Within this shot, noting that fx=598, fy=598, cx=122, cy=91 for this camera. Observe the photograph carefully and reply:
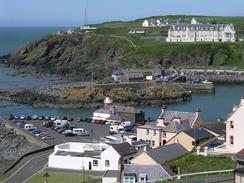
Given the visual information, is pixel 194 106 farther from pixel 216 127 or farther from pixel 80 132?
pixel 216 127

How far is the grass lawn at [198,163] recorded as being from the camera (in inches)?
695

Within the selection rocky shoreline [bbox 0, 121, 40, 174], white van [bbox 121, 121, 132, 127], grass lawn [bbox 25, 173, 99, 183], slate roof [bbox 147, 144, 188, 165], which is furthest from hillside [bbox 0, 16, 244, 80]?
slate roof [bbox 147, 144, 188, 165]

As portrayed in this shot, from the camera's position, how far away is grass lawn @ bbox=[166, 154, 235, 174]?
1764 cm

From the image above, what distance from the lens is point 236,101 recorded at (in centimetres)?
6009

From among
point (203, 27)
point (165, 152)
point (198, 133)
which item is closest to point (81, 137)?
point (198, 133)

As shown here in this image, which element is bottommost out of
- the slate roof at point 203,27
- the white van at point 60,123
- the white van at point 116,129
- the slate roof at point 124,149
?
the white van at point 60,123

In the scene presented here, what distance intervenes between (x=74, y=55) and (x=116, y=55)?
274 inches

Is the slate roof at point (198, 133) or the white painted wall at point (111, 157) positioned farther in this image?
the slate roof at point (198, 133)

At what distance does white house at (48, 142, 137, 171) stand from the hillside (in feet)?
176

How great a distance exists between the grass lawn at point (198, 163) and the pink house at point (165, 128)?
8.57 metres

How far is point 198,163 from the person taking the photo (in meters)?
18.6

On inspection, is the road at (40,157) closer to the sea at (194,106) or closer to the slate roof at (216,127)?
the slate roof at (216,127)

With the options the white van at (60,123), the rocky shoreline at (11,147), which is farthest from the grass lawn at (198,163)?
the white van at (60,123)

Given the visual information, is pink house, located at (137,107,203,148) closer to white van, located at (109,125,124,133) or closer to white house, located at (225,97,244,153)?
white van, located at (109,125,124,133)
